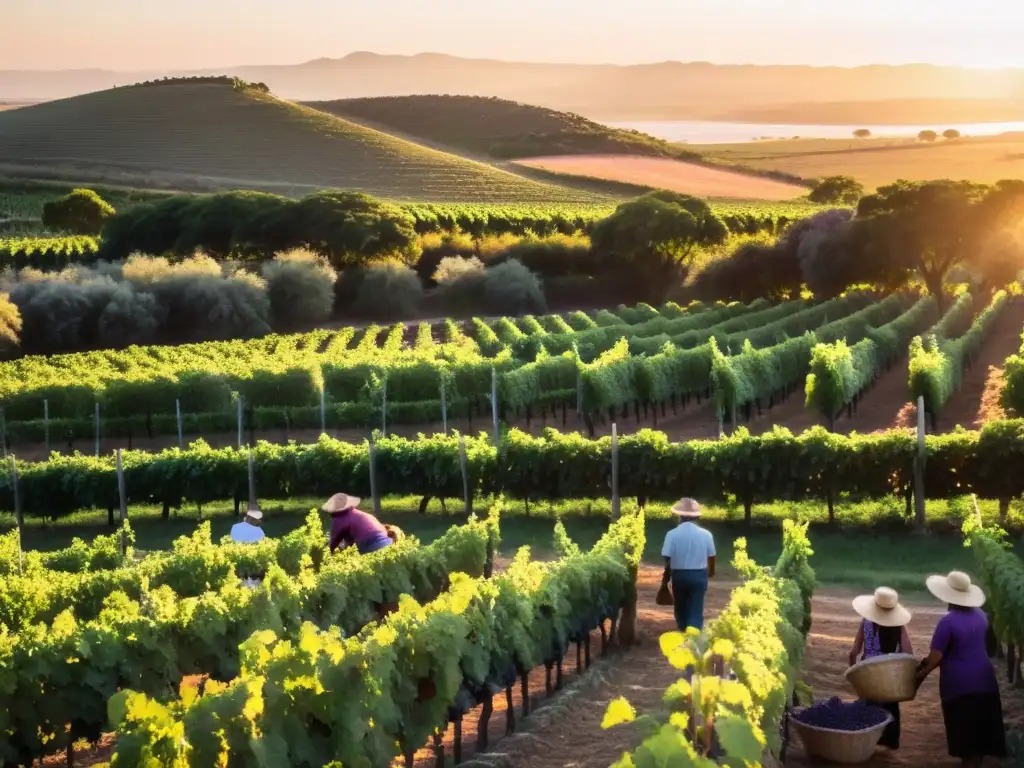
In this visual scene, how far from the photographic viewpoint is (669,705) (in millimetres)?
7414

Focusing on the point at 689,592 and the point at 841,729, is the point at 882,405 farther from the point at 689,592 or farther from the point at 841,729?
the point at 841,729

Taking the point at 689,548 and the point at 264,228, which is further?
the point at 264,228

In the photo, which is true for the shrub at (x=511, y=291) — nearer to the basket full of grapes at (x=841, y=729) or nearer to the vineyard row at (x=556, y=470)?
the vineyard row at (x=556, y=470)

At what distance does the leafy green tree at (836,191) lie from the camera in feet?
368

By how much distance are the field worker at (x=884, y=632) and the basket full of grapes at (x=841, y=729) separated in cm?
16

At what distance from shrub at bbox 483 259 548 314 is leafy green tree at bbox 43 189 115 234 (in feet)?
114

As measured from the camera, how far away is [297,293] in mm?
57938

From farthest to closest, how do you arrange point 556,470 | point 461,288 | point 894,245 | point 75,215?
point 75,215 < point 461,288 < point 894,245 < point 556,470

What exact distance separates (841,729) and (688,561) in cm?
280

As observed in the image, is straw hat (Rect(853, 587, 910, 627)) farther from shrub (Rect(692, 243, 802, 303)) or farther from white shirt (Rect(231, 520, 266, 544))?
shrub (Rect(692, 243, 802, 303))

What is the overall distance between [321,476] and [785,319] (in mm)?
25427

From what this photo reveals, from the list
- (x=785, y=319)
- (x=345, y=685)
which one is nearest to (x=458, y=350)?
(x=785, y=319)

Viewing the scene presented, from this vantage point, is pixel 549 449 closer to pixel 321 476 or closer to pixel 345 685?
pixel 321 476

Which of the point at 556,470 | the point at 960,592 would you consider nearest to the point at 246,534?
the point at 556,470
